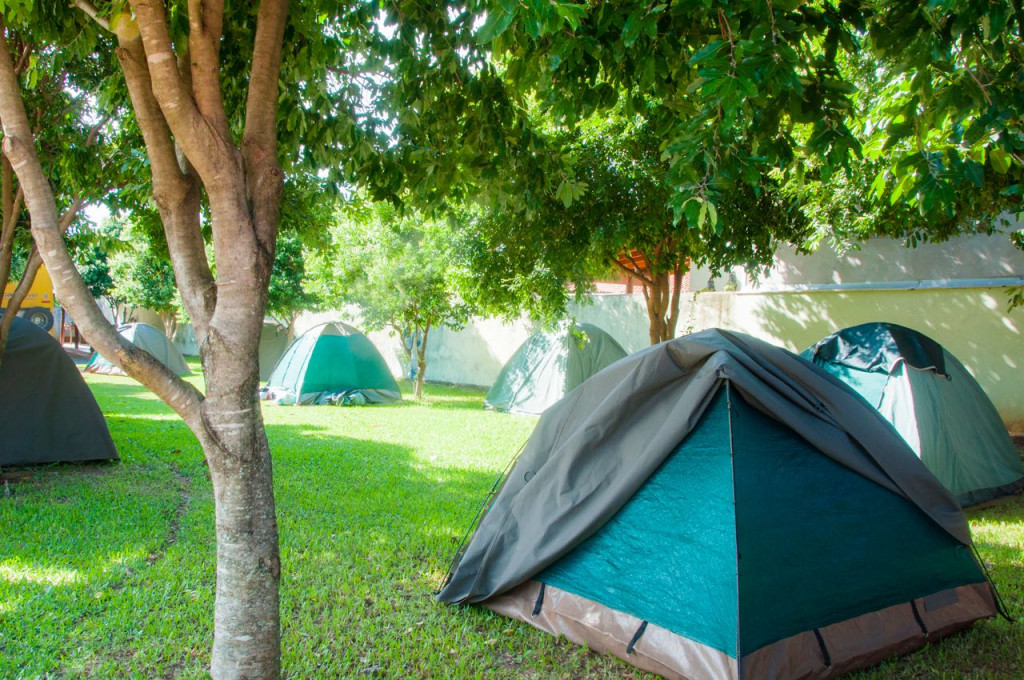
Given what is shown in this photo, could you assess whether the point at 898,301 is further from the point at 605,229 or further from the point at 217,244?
the point at 217,244

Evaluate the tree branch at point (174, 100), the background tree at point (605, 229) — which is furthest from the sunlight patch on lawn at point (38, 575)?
the background tree at point (605, 229)

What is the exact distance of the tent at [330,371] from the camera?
48.5ft

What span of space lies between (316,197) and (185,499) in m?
3.43

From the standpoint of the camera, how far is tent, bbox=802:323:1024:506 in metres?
6.39

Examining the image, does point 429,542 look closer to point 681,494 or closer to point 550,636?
point 550,636

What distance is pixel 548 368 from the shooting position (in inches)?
547

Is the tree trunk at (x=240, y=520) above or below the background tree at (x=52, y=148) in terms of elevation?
below

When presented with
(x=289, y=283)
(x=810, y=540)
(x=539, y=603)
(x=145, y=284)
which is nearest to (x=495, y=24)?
(x=810, y=540)

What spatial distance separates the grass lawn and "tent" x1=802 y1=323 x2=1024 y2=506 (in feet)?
1.29

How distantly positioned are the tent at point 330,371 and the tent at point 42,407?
679 cm

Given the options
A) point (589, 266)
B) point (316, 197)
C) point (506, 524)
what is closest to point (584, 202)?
point (589, 266)

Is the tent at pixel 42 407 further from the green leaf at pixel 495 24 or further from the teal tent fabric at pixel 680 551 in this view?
the green leaf at pixel 495 24

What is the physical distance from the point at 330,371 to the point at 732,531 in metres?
12.6

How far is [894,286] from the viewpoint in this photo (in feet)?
38.7
